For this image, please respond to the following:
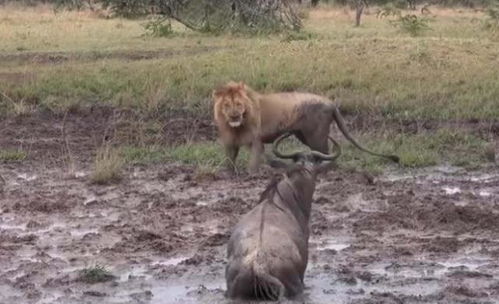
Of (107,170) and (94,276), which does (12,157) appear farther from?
(94,276)

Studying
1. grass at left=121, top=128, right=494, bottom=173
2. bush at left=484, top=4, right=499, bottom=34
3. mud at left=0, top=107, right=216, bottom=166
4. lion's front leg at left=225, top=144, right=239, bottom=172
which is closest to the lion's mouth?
lion's front leg at left=225, top=144, right=239, bottom=172

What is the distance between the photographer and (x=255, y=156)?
11.2 meters

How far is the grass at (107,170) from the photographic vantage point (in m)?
10.9

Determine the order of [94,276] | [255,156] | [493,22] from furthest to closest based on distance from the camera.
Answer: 1. [493,22]
2. [255,156]
3. [94,276]

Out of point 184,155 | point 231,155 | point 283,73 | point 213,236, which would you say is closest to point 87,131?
point 184,155

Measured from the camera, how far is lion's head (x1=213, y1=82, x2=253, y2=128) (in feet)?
35.6

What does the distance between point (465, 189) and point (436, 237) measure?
1.99 metres

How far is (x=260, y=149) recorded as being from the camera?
36.6 ft

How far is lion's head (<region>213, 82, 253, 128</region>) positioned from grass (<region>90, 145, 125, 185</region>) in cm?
117

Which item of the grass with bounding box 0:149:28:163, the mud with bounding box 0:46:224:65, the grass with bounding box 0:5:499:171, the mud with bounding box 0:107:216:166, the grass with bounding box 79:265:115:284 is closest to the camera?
the grass with bounding box 79:265:115:284

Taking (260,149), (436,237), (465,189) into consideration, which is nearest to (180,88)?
(260,149)

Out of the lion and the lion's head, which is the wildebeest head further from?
the lion

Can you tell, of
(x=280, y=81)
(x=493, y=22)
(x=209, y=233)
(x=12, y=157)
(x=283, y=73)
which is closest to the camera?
(x=209, y=233)

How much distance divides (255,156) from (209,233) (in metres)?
2.44
